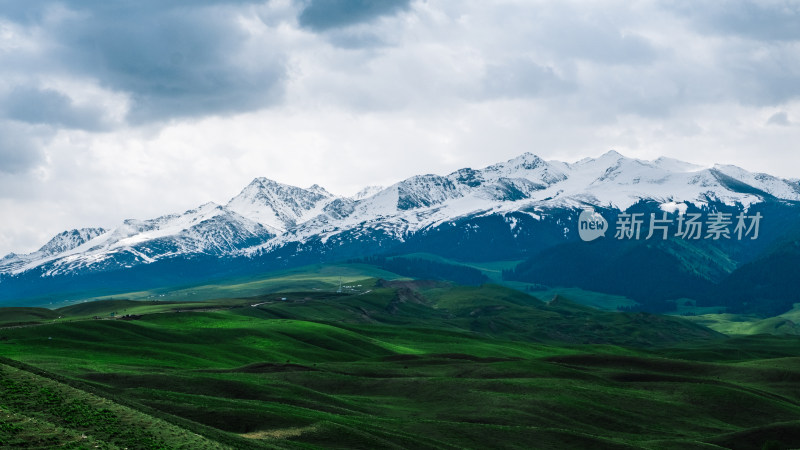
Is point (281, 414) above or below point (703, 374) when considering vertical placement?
above

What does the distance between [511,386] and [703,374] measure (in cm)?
Result: 5989

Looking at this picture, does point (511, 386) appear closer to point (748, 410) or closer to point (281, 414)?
point (748, 410)

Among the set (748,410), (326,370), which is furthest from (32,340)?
(748,410)

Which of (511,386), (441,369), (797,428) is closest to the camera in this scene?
(797,428)

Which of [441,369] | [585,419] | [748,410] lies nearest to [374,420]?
[585,419]

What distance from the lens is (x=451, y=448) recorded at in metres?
89.1

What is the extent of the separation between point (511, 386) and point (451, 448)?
48.1 metres

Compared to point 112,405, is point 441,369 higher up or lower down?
lower down

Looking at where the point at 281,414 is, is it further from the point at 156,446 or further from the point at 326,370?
the point at 326,370

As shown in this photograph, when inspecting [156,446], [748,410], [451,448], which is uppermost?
[156,446]

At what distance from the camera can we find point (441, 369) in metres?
156

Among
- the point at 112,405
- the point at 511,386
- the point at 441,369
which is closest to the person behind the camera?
the point at 112,405

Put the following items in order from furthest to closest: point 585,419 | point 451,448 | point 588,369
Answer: point 588,369 < point 585,419 < point 451,448

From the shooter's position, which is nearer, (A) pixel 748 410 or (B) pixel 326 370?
(A) pixel 748 410
